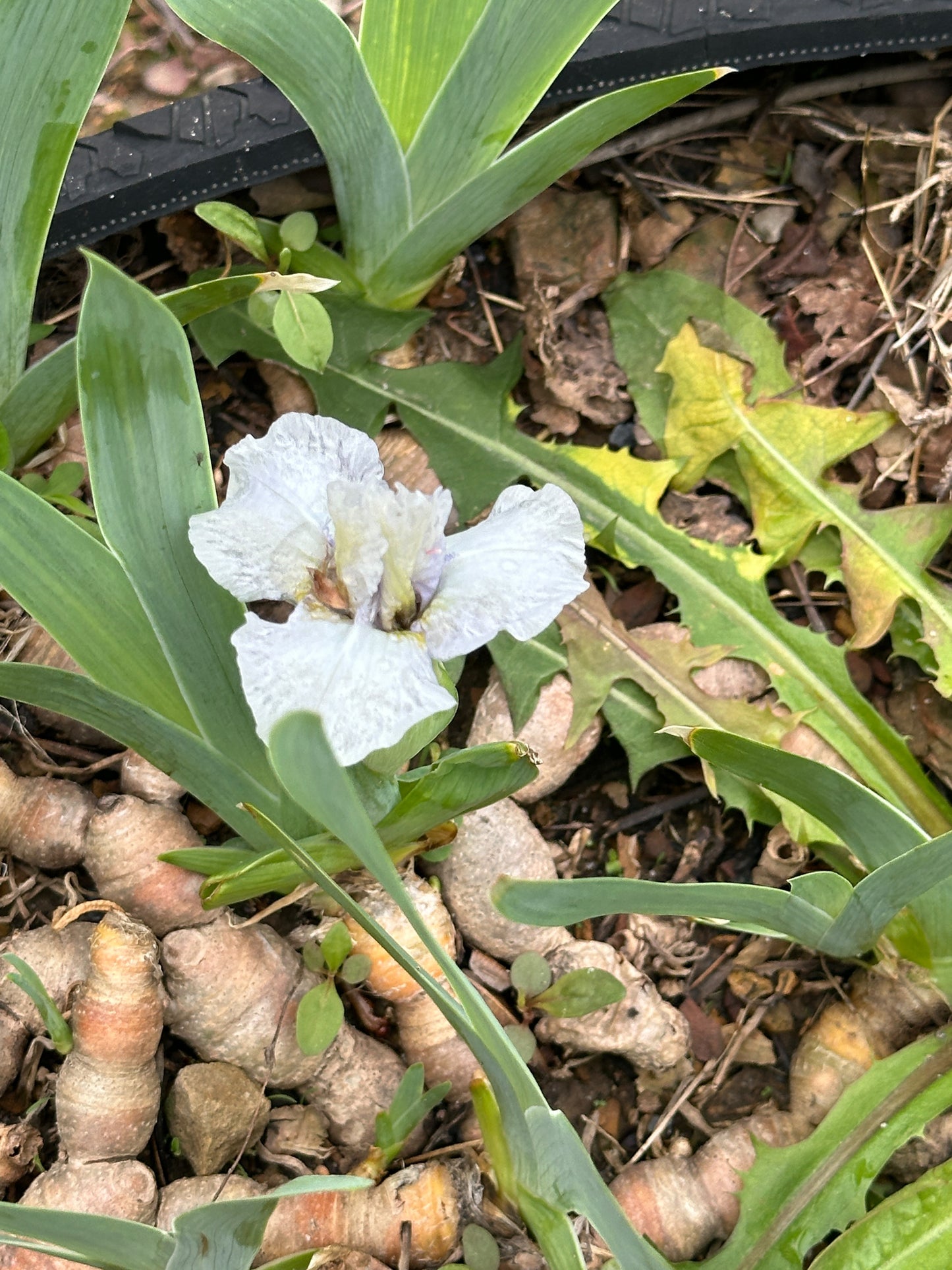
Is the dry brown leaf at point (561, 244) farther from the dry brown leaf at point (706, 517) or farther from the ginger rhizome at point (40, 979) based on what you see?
the ginger rhizome at point (40, 979)

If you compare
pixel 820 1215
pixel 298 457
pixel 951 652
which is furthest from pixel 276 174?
pixel 820 1215

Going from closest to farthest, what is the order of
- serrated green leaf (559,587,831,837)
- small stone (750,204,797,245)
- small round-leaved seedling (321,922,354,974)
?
small round-leaved seedling (321,922,354,974) < serrated green leaf (559,587,831,837) < small stone (750,204,797,245)

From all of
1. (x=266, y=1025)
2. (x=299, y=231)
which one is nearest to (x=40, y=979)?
(x=266, y=1025)

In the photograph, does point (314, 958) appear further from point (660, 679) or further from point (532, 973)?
point (660, 679)

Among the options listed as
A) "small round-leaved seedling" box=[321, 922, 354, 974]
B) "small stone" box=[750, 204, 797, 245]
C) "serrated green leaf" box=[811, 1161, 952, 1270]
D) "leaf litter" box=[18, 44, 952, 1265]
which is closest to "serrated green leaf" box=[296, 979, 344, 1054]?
"small round-leaved seedling" box=[321, 922, 354, 974]

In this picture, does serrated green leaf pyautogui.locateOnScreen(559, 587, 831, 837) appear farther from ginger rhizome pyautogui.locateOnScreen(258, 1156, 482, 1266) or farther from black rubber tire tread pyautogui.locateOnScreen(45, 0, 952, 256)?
black rubber tire tread pyautogui.locateOnScreen(45, 0, 952, 256)

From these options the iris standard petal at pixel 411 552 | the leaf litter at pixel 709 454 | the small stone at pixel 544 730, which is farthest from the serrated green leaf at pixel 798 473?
the iris standard petal at pixel 411 552
